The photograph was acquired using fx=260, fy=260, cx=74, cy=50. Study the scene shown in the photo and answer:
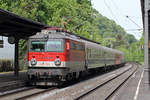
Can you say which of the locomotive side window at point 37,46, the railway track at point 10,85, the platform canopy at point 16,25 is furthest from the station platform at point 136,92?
the platform canopy at point 16,25

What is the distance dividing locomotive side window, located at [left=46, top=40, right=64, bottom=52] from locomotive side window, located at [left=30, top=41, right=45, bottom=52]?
0.99 ft

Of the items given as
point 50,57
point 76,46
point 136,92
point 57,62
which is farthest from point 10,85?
point 136,92

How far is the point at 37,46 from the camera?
1496cm

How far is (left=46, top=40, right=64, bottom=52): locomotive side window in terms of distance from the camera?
14.6m

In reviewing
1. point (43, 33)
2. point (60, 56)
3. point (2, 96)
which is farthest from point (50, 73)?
point (2, 96)

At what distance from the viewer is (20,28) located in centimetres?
1642

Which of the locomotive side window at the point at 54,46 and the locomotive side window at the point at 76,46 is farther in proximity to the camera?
the locomotive side window at the point at 76,46

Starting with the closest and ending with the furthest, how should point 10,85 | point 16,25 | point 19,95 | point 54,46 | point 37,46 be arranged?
point 19,95 → point 10,85 → point 54,46 → point 37,46 → point 16,25

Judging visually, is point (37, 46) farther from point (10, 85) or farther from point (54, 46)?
point (10, 85)

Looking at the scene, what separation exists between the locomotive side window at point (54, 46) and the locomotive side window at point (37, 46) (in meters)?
0.30

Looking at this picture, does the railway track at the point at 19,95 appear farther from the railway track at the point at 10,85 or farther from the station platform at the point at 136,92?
the station platform at the point at 136,92

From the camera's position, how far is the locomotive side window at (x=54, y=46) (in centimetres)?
1460

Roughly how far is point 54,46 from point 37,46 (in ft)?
3.40

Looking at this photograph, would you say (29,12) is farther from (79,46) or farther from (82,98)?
(82,98)
